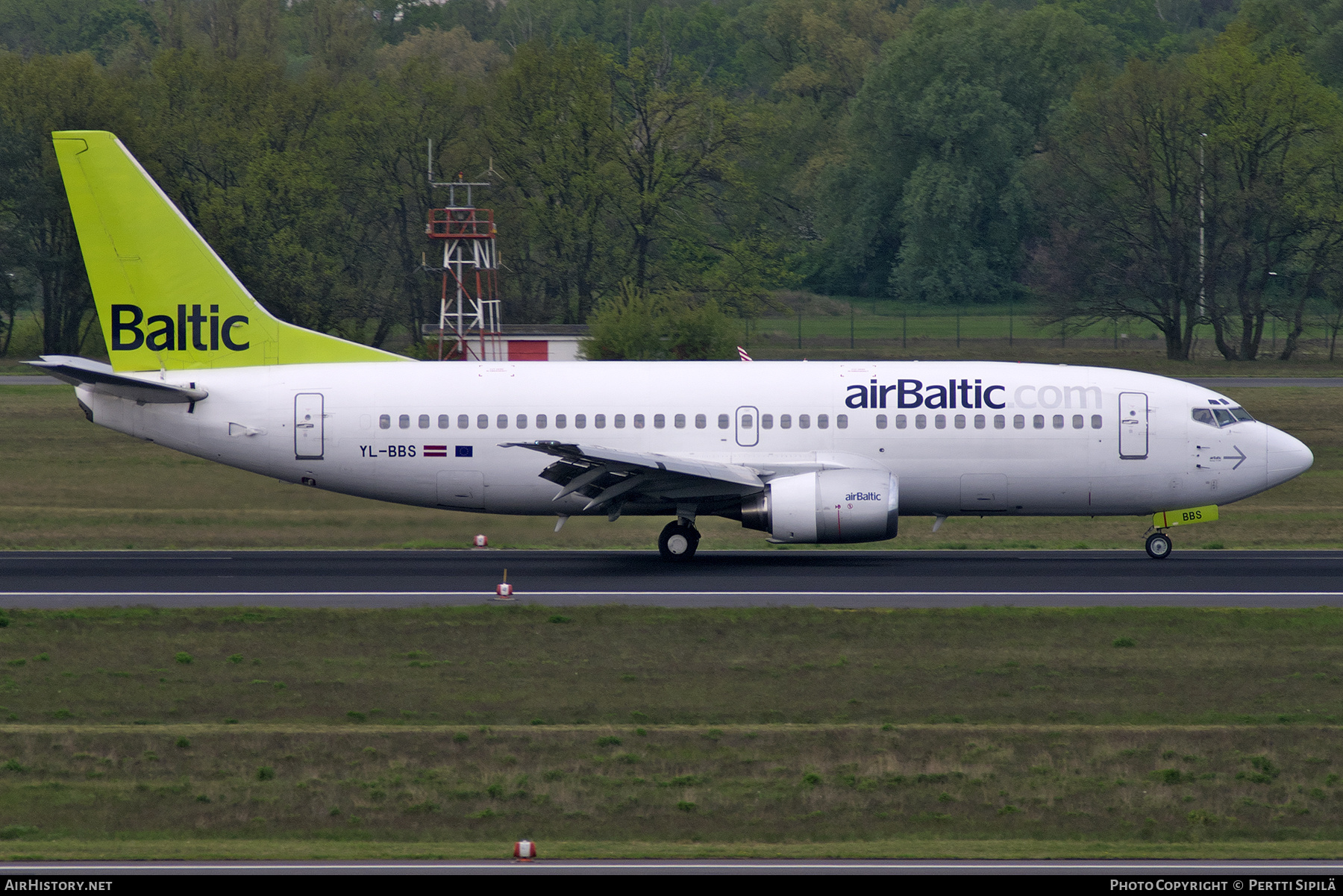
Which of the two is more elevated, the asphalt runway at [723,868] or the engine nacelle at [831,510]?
the engine nacelle at [831,510]

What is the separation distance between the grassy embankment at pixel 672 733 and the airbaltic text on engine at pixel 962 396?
7409 millimetres

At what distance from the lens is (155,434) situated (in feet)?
101

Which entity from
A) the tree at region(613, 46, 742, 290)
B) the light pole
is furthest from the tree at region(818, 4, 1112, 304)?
the tree at region(613, 46, 742, 290)

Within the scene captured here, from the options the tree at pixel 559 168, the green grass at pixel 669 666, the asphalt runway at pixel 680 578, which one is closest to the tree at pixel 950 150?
the tree at pixel 559 168

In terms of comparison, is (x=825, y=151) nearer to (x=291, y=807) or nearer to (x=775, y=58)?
(x=775, y=58)

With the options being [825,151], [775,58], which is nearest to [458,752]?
[825,151]

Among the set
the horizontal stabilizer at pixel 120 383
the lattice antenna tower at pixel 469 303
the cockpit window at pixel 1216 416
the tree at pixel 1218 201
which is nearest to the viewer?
the horizontal stabilizer at pixel 120 383

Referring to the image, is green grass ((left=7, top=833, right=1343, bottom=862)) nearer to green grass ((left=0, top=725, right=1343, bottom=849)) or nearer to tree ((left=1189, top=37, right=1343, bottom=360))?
green grass ((left=0, top=725, right=1343, bottom=849))

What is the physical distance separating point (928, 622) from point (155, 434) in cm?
1675

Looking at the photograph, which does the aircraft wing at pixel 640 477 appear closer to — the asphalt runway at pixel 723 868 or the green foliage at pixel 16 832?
the green foliage at pixel 16 832

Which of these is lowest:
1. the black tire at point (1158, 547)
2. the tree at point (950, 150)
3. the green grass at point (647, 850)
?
the green grass at point (647, 850)

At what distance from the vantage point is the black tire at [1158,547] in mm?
30828

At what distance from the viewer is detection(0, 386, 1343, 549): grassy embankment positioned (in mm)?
31969

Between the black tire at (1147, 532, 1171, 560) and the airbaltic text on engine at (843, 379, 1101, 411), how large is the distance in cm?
308
